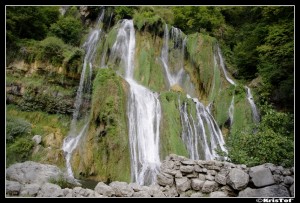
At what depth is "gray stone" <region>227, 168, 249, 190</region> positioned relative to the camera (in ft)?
21.1

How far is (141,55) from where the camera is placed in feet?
61.6

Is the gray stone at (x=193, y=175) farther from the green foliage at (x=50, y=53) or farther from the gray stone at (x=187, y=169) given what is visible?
the green foliage at (x=50, y=53)

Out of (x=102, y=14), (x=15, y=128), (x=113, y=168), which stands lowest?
(x=113, y=168)

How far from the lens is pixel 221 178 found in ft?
22.1

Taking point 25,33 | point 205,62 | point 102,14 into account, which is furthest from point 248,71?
point 25,33

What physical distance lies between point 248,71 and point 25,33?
15089mm

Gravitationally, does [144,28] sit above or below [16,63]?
above

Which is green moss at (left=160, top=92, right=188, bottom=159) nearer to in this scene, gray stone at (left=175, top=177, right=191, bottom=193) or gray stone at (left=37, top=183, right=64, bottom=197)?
→ gray stone at (left=175, top=177, right=191, bottom=193)

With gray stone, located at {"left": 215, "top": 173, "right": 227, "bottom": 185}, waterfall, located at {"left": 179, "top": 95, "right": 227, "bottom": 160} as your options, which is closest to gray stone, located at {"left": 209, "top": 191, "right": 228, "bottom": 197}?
gray stone, located at {"left": 215, "top": 173, "right": 227, "bottom": 185}

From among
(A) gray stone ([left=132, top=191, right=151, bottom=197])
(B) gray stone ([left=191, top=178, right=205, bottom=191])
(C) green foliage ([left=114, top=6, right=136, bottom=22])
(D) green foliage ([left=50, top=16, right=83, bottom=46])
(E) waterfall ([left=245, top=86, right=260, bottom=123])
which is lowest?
(A) gray stone ([left=132, top=191, right=151, bottom=197])

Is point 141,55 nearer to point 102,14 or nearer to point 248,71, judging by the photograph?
point 102,14

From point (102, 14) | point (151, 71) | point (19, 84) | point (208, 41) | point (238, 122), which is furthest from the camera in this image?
point (102, 14)

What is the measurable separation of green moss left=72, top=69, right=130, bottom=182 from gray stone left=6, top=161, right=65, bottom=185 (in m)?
2.79

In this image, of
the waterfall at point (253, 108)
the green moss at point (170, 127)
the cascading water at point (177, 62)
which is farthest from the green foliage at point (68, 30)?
the waterfall at point (253, 108)
